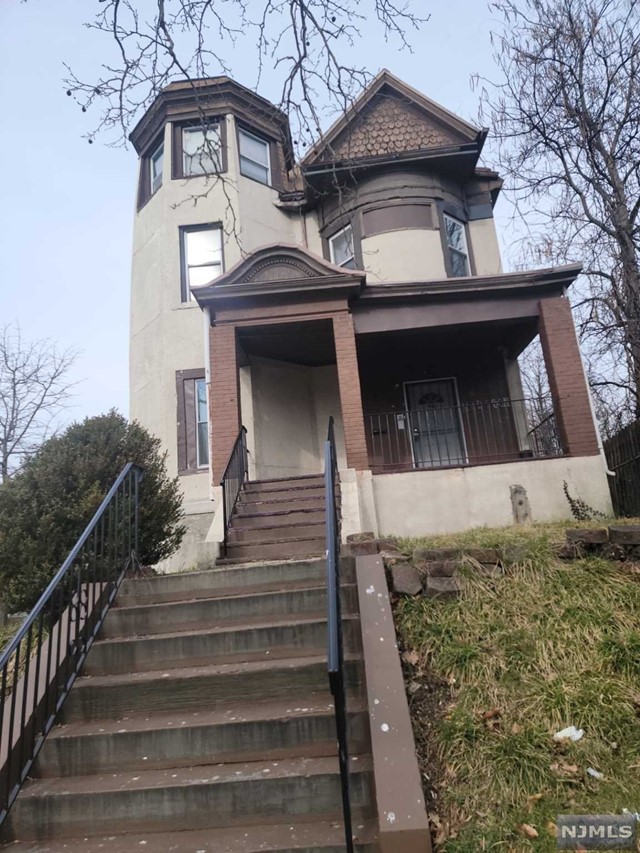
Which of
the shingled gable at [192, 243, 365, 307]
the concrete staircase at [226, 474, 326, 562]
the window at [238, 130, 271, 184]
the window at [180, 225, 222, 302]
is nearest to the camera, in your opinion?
the concrete staircase at [226, 474, 326, 562]

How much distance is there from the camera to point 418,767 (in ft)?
10.5

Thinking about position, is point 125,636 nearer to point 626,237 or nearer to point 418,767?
point 418,767

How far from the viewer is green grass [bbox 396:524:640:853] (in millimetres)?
3123

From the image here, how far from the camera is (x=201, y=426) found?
11.9 meters

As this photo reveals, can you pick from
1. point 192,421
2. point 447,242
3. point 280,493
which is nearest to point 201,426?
point 192,421

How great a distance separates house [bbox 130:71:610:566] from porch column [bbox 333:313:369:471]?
0.03 meters

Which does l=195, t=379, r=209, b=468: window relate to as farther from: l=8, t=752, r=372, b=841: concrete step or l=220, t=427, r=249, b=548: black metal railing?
l=8, t=752, r=372, b=841: concrete step

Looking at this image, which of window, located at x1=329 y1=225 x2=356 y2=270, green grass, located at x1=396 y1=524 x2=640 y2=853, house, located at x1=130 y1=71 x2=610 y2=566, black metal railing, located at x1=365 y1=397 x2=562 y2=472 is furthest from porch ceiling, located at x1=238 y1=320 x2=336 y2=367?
green grass, located at x1=396 y1=524 x2=640 y2=853

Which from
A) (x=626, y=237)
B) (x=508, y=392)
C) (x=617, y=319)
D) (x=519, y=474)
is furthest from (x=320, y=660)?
(x=626, y=237)

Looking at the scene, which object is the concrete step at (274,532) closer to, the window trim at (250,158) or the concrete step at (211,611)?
the concrete step at (211,611)

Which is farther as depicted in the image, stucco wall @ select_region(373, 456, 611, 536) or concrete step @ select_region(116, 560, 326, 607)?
stucco wall @ select_region(373, 456, 611, 536)

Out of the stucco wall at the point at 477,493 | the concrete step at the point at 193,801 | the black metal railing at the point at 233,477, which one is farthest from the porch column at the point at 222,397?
the concrete step at the point at 193,801

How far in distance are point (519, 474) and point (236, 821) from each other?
21.7 feet
